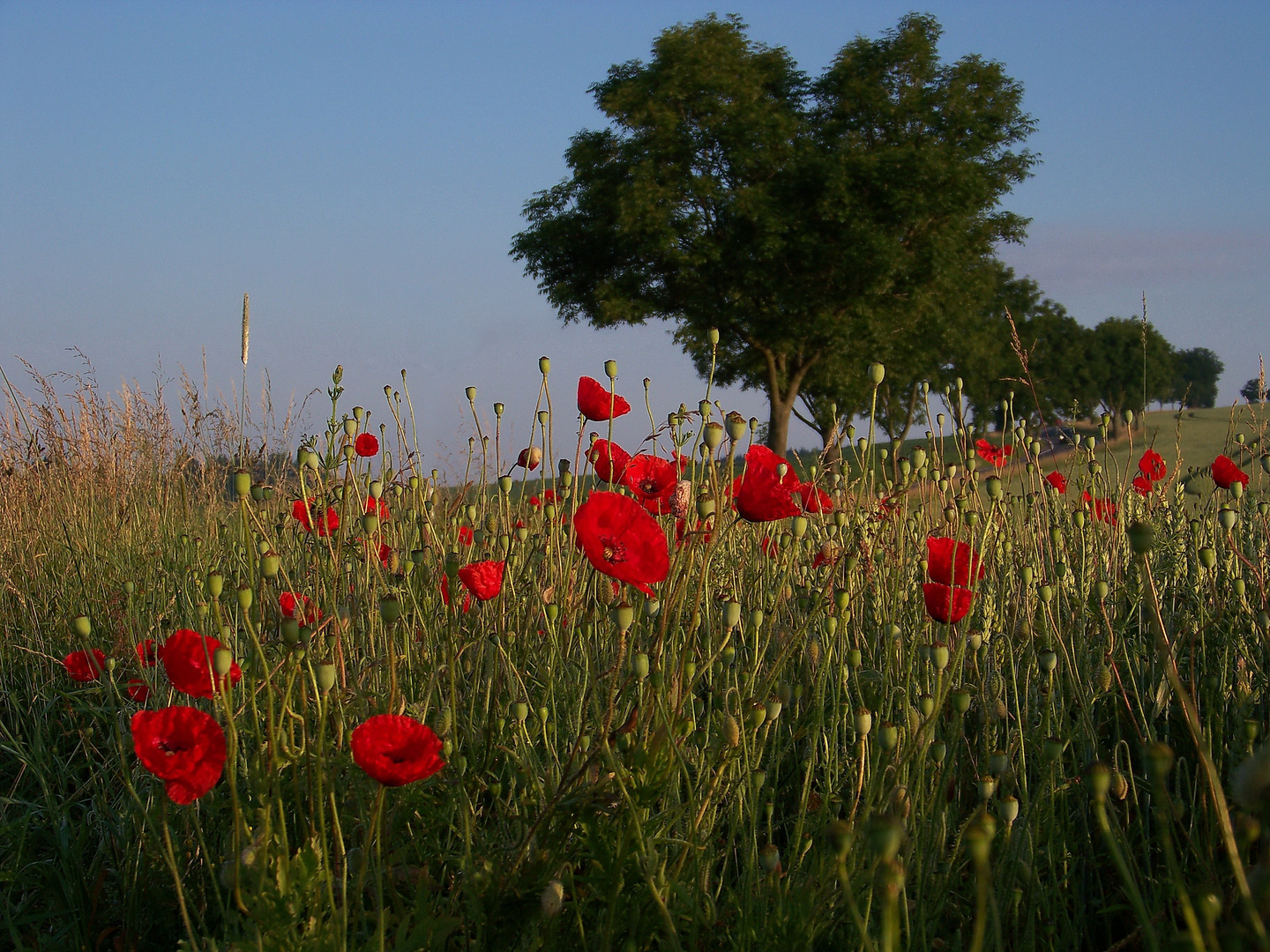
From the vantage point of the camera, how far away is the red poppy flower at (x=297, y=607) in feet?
5.14

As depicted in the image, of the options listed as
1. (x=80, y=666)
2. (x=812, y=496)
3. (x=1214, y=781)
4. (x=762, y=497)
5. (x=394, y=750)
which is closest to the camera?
(x=1214, y=781)

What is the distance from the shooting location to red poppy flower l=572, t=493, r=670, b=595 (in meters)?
1.17

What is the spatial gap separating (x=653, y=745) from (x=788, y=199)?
19045 millimetres

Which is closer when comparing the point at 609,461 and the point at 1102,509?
the point at 609,461

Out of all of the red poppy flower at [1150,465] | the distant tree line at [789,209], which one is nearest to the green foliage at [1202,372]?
the distant tree line at [789,209]

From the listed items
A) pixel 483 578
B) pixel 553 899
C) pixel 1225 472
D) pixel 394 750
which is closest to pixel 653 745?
pixel 553 899

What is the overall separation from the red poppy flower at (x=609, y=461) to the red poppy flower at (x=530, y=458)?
34 cm

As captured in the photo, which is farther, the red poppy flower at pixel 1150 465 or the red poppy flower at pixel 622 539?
the red poppy flower at pixel 1150 465

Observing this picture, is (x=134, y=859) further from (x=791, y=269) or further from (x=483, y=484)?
(x=791, y=269)

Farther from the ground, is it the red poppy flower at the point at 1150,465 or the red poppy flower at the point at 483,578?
the red poppy flower at the point at 1150,465

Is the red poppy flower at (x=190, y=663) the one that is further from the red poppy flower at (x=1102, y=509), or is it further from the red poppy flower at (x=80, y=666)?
the red poppy flower at (x=1102, y=509)

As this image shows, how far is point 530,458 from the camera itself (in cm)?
217

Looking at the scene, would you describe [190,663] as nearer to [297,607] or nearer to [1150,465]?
[297,607]

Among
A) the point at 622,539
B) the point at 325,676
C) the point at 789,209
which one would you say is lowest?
the point at 325,676
